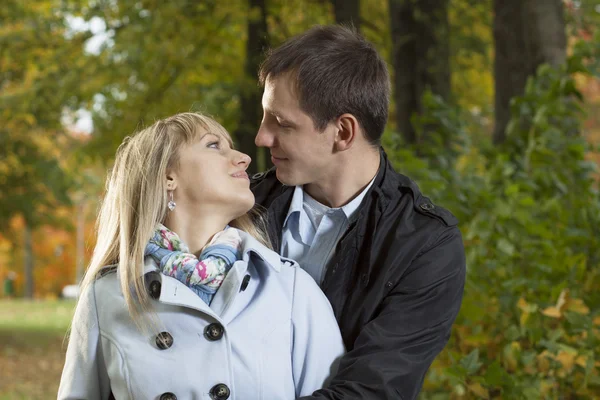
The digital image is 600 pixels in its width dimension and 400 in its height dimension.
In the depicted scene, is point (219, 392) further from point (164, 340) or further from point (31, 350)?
point (31, 350)

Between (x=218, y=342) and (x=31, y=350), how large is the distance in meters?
14.0

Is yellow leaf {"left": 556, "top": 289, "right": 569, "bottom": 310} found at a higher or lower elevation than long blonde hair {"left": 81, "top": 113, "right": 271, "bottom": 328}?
lower

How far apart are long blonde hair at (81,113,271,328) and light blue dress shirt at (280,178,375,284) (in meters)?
0.43

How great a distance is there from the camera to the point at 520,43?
6.27 meters

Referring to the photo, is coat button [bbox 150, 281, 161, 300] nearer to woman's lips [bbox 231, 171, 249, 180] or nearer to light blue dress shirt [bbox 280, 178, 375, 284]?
woman's lips [bbox 231, 171, 249, 180]

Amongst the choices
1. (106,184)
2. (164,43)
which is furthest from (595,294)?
(164,43)

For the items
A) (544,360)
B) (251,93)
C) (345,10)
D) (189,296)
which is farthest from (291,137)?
(251,93)

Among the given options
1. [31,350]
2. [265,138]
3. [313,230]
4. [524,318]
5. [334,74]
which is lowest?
[31,350]

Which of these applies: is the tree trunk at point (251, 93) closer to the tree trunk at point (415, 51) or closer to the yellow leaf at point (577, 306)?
the tree trunk at point (415, 51)

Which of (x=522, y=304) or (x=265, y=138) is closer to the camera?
(x=265, y=138)

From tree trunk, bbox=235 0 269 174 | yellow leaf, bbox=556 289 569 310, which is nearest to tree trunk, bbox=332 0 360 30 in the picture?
tree trunk, bbox=235 0 269 174

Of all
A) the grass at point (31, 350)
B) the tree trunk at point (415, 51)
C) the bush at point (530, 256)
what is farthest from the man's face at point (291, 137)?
the tree trunk at point (415, 51)

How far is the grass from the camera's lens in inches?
468

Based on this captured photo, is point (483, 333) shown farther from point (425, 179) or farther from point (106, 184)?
point (106, 184)
